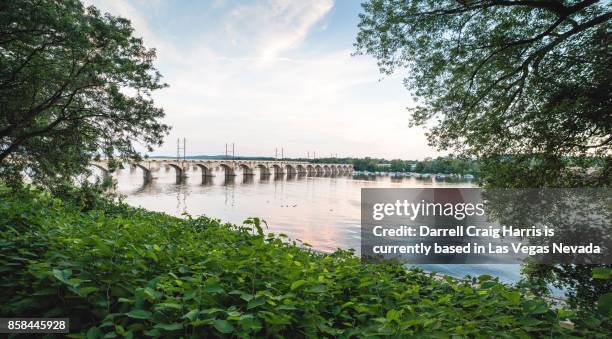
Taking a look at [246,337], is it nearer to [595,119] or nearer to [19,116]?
[595,119]

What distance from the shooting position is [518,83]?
11648 mm

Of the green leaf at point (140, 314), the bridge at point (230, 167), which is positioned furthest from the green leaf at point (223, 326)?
the bridge at point (230, 167)

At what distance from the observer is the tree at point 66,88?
11309 millimetres

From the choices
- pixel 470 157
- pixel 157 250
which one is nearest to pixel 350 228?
pixel 470 157

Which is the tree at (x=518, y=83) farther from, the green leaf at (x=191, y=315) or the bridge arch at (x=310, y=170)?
the bridge arch at (x=310, y=170)

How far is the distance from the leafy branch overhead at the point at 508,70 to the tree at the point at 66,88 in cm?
901

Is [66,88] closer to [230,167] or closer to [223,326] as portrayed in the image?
[223,326]

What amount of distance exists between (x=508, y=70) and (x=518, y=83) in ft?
1.76

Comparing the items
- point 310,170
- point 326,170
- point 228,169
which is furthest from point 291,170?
point 228,169

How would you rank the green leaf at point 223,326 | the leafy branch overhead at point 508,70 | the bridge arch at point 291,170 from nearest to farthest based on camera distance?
the green leaf at point 223,326 < the leafy branch overhead at point 508,70 < the bridge arch at point 291,170

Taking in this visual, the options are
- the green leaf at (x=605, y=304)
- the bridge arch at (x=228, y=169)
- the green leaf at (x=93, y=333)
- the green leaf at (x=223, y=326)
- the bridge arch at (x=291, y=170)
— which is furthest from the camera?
the bridge arch at (x=291, y=170)

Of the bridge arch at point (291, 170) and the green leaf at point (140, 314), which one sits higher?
the green leaf at point (140, 314)

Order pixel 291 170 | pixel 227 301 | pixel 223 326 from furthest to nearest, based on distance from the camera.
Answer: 1. pixel 291 170
2. pixel 227 301
3. pixel 223 326

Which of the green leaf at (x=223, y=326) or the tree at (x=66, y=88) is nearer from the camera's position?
the green leaf at (x=223, y=326)
